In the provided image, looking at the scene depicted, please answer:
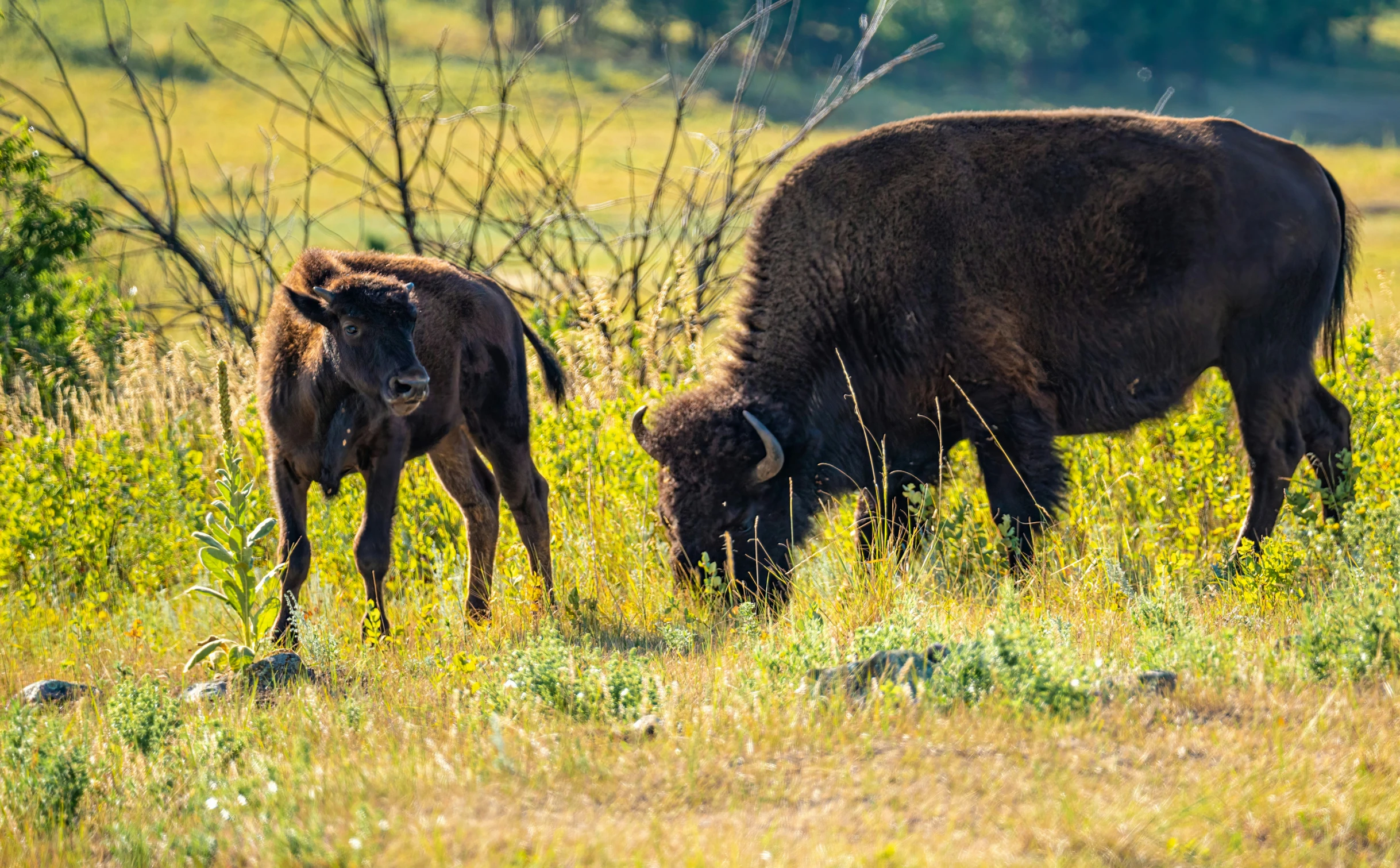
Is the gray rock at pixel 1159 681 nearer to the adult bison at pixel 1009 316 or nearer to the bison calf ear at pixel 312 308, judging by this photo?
the adult bison at pixel 1009 316

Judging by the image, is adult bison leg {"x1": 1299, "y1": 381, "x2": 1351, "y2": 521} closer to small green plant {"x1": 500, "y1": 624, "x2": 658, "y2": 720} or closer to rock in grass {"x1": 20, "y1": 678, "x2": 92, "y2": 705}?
small green plant {"x1": 500, "y1": 624, "x2": 658, "y2": 720}

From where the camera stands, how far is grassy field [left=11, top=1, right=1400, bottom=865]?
11.3 ft

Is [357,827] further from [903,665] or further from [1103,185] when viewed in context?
[1103,185]

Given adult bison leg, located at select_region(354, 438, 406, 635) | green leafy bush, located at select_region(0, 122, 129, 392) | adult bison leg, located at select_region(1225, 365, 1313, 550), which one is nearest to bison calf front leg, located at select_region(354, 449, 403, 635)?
adult bison leg, located at select_region(354, 438, 406, 635)

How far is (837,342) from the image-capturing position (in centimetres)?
703

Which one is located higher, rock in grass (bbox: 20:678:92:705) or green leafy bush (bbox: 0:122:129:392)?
green leafy bush (bbox: 0:122:129:392)

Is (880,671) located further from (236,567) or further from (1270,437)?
(1270,437)

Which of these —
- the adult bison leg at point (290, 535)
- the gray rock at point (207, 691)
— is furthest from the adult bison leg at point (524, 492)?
the gray rock at point (207, 691)

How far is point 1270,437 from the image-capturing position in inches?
273

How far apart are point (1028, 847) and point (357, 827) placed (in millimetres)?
1753

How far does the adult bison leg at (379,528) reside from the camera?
20.5 ft

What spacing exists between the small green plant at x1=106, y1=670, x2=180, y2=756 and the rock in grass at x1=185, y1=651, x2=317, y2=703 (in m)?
0.38

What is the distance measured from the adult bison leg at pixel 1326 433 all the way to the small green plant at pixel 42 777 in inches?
246


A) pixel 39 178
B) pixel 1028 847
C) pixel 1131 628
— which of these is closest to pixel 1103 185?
pixel 1131 628
